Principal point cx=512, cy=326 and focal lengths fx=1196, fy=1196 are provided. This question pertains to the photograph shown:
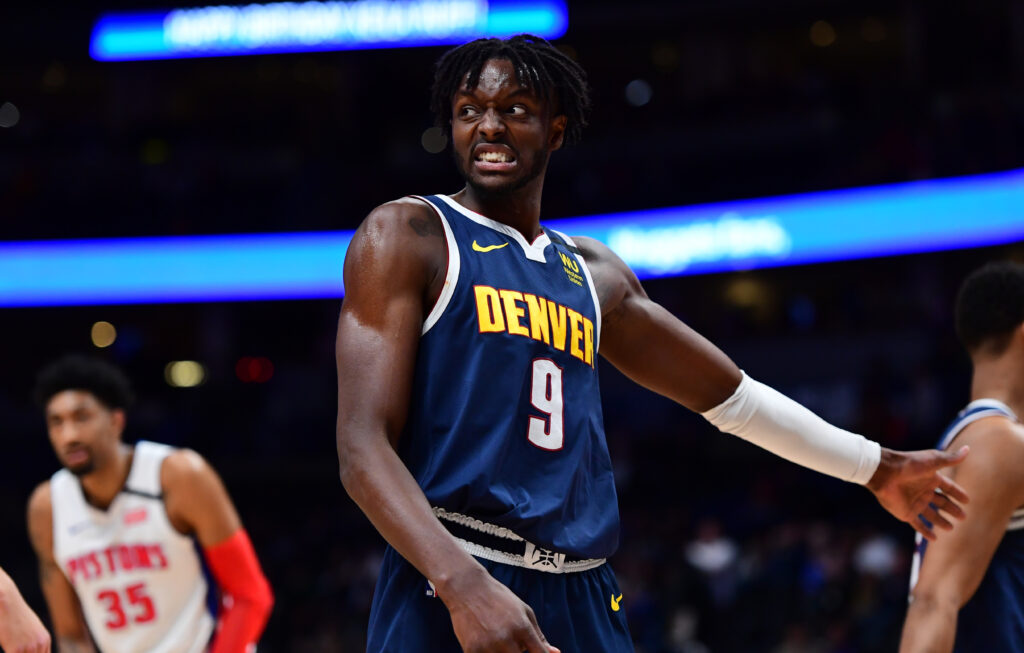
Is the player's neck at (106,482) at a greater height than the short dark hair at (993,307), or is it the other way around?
the short dark hair at (993,307)

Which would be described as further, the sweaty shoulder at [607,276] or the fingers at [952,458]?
the fingers at [952,458]

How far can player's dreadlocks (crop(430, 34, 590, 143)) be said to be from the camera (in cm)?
275

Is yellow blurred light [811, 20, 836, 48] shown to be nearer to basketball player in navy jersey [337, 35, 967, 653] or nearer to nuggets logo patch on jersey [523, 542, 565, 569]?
basketball player in navy jersey [337, 35, 967, 653]

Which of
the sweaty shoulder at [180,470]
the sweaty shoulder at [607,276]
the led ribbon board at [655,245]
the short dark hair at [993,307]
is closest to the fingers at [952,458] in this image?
the short dark hair at [993,307]

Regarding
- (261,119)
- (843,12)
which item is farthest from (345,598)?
(843,12)

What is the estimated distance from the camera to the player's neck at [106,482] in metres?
4.74

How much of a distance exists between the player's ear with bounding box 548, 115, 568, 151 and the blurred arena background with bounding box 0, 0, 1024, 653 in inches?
291

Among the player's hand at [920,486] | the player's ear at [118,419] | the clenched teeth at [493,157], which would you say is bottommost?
the player's hand at [920,486]

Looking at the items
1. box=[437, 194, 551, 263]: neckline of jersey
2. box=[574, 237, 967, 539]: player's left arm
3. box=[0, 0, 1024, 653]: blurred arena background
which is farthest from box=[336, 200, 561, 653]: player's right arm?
box=[0, 0, 1024, 653]: blurred arena background

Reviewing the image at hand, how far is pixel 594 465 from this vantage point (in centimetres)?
276

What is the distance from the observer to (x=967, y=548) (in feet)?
11.1

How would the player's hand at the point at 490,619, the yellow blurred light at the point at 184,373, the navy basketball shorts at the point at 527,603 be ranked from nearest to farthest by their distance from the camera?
1. the player's hand at the point at 490,619
2. the navy basketball shorts at the point at 527,603
3. the yellow blurred light at the point at 184,373

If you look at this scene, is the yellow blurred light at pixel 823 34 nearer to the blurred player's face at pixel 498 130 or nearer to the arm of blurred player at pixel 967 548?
the arm of blurred player at pixel 967 548

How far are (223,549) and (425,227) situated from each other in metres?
2.42
